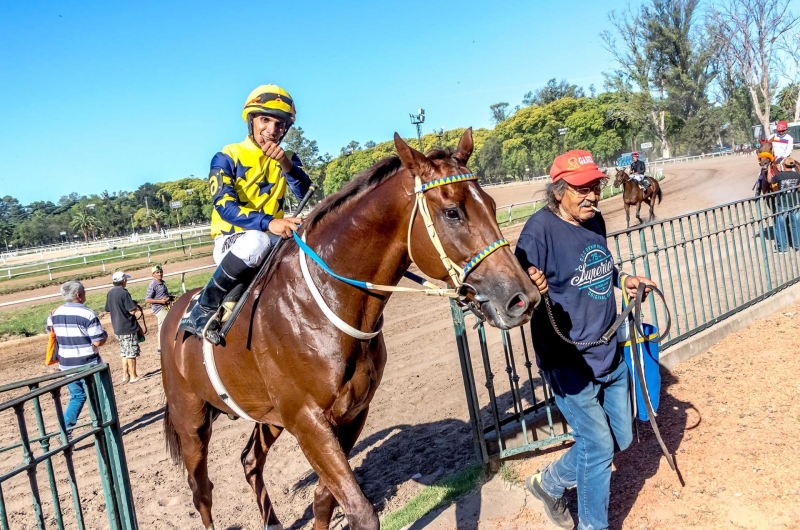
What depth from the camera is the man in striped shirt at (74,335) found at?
23.9ft

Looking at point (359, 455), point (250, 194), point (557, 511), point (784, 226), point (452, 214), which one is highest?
point (250, 194)

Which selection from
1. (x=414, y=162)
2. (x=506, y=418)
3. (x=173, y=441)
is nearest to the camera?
(x=414, y=162)

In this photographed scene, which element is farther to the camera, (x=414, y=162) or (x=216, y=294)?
(x=216, y=294)

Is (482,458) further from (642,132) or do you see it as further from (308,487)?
(642,132)

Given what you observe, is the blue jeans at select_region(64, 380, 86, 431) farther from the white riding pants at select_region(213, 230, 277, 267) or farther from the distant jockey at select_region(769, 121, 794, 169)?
the distant jockey at select_region(769, 121, 794, 169)

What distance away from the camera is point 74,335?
734cm

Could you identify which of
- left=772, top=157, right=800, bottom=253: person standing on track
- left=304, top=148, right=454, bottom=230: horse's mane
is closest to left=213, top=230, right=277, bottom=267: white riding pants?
left=304, top=148, right=454, bottom=230: horse's mane

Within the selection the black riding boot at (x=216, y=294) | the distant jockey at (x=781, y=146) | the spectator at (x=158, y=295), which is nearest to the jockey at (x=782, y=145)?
the distant jockey at (x=781, y=146)

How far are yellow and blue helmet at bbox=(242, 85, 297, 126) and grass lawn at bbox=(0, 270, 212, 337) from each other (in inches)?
533

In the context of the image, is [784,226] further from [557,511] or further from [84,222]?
[84,222]

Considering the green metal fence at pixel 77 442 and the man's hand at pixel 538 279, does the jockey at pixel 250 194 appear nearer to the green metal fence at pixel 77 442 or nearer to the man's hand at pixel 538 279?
the green metal fence at pixel 77 442

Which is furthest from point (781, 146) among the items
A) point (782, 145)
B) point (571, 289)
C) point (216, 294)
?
point (216, 294)

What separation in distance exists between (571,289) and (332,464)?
1.67 m

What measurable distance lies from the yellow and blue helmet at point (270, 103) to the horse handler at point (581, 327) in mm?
1789
